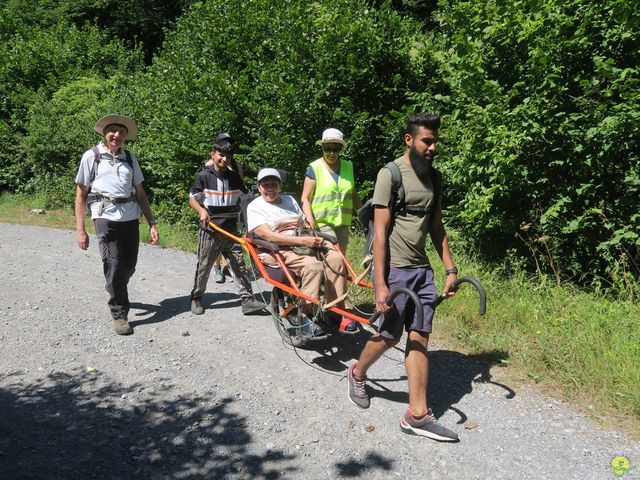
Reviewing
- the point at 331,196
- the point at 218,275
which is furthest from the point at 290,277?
the point at 218,275

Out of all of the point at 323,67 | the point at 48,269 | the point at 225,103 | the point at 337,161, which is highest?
the point at 323,67

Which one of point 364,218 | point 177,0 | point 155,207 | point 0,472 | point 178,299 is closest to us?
point 0,472

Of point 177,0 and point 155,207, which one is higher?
point 177,0

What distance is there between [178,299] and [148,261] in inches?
87.8

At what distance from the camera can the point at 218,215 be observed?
6402mm

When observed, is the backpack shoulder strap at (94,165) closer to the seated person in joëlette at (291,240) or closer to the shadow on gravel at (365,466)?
the seated person in joëlette at (291,240)

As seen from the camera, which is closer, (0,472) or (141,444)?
(0,472)

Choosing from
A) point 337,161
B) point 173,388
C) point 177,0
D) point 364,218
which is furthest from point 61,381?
point 177,0

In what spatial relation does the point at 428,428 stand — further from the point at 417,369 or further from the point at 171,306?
the point at 171,306

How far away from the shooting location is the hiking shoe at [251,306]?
20.3ft

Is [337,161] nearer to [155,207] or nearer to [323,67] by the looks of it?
[323,67]

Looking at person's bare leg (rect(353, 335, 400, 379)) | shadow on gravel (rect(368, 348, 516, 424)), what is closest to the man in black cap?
shadow on gravel (rect(368, 348, 516, 424))

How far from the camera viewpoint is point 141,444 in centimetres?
363

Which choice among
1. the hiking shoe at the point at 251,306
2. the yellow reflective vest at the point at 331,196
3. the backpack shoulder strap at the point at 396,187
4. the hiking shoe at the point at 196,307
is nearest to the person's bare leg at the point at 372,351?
the backpack shoulder strap at the point at 396,187
